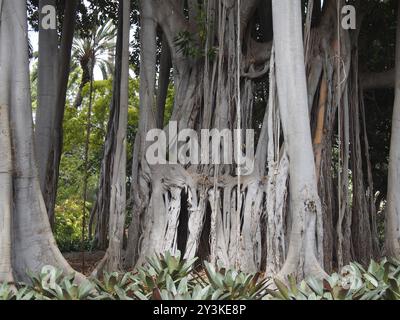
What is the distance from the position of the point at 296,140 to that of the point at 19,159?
2.35m

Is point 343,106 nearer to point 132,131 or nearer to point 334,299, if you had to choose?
point 334,299

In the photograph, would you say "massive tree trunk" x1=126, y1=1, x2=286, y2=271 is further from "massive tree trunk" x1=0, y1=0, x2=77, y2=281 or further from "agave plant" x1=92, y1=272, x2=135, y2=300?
"agave plant" x1=92, y1=272, x2=135, y2=300

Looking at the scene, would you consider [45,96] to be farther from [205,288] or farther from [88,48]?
[88,48]

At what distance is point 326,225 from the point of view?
255 inches

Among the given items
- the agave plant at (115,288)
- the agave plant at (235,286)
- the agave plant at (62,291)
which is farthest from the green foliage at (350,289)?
the agave plant at (62,291)

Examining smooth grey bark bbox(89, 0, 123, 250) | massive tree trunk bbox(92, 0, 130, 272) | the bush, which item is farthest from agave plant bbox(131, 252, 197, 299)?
smooth grey bark bbox(89, 0, 123, 250)

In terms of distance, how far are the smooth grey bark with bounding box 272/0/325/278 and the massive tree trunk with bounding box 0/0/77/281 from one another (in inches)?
75.8

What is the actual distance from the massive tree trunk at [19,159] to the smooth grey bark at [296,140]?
6.32ft

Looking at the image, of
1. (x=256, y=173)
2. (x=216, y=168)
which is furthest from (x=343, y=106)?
(x=216, y=168)

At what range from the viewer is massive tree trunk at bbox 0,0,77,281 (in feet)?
16.3

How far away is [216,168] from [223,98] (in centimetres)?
88

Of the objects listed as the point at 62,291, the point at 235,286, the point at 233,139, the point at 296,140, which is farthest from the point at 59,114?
the point at 235,286

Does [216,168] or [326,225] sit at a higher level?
[216,168]

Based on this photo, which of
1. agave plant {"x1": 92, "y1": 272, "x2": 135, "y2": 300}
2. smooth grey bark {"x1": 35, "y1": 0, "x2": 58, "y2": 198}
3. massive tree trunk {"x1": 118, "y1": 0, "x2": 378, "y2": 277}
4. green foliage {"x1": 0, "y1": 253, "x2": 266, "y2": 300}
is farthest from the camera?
smooth grey bark {"x1": 35, "y1": 0, "x2": 58, "y2": 198}
